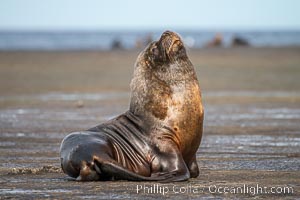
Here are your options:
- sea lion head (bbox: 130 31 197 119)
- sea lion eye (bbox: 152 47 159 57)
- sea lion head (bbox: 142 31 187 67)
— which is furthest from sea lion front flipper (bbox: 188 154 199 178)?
sea lion eye (bbox: 152 47 159 57)

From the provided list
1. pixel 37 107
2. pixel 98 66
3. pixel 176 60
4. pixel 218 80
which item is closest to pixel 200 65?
pixel 98 66

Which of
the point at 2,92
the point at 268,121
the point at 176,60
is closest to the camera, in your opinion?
the point at 176,60

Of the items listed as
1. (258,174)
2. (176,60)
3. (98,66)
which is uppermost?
(176,60)

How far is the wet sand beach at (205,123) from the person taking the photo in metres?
8.59

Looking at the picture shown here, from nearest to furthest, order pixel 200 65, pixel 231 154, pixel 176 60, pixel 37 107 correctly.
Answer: pixel 176 60, pixel 231 154, pixel 37 107, pixel 200 65

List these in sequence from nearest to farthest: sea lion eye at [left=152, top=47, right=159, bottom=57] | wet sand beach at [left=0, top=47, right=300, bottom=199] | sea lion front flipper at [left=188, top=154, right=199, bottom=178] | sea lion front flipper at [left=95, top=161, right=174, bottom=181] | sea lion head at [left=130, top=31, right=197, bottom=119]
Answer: wet sand beach at [left=0, top=47, right=300, bottom=199] → sea lion front flipper at [left=95, top=161, right=174, bottom=181] → sea lion front flipper at [left=188, top=154, right=199, bottom=178] → sea lion head at [left=130, top=31, right=197, bottom=119] → sea lion eye at [left=152, top=47, right=159, bottom=57]

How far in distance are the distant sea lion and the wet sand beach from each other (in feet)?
0.57

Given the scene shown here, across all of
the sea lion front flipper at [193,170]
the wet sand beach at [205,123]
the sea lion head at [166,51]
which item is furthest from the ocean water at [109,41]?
the sea lion front flipper at [193,170]

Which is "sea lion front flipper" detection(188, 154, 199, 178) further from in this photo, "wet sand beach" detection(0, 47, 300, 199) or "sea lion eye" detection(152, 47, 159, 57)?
"sea lion eye" detection(152, 47, 159, 57)

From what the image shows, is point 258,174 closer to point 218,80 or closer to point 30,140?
point 30,140

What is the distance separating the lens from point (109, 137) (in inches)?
372

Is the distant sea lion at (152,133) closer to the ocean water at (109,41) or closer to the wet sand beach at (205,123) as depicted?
the wet sand beach at (205,123)

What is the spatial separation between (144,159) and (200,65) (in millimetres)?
22970

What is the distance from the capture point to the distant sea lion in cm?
902
